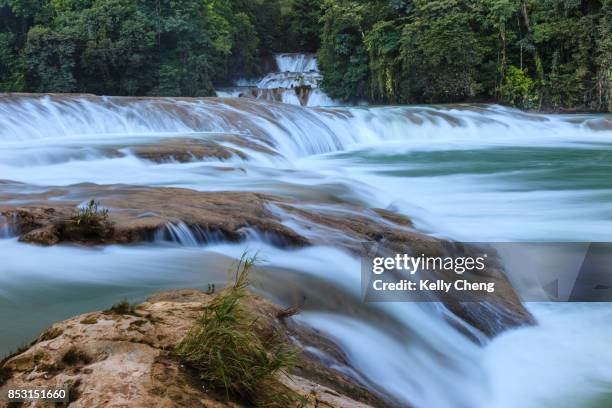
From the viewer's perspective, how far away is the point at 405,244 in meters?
4.66

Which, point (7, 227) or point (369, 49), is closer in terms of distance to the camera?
point (7, 227)

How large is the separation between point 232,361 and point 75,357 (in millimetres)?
500

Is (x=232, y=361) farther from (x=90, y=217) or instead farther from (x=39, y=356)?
(x=90, y=217)

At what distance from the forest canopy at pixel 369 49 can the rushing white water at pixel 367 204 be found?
15.8 ft

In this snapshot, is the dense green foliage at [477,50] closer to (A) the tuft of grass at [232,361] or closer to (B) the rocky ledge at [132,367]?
(B) the rocky ledge at [132,367]

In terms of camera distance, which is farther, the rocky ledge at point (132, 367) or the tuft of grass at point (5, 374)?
the tuft of grass at point (5, 374)

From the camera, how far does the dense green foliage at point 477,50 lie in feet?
67.6

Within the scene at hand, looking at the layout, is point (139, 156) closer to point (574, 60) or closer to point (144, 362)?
point (144, 362)

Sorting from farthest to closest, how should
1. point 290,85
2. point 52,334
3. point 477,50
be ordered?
point 290,85 → point 477,50 → point 52,334

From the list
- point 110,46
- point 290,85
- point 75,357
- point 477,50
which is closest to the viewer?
point 75,357

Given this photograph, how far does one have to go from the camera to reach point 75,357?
1960 millimetres

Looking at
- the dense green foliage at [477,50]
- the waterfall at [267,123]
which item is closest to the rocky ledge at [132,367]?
the waterfall at [267,123]

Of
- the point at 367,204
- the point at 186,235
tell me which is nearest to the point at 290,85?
the point at 367,204

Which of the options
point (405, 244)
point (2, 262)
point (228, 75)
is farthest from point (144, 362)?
point (228, 75)
